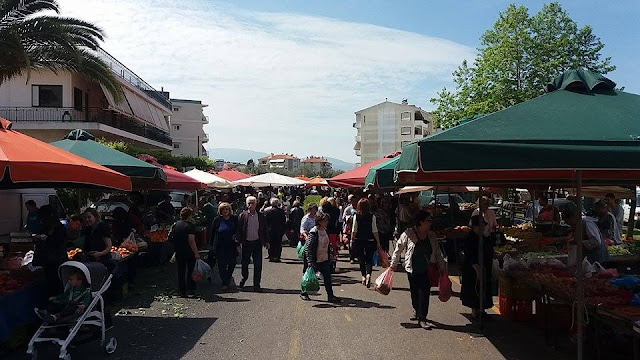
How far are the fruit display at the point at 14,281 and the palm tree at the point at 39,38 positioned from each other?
7705mm

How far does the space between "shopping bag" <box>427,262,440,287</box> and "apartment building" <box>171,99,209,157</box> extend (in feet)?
262

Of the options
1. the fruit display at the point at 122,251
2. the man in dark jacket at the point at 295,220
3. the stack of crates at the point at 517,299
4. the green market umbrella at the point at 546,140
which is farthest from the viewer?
the man in dark jacket at the point at 295,220

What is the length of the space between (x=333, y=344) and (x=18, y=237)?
7.81 meters

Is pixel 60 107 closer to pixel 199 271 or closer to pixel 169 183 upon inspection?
pixel 169 183

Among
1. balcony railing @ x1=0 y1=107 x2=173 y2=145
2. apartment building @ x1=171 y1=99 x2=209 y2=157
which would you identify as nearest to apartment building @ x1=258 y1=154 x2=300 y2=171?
apartment building @ x1=171 y1=99 x2=209 y2=157

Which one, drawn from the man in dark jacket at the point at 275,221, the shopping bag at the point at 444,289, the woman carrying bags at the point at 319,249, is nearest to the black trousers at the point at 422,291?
the shopping bag at the point at 444,289

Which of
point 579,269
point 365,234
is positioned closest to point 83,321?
point 579,269

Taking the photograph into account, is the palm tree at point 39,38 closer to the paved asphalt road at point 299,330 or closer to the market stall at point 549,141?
the paved asphalt road at point 299,330

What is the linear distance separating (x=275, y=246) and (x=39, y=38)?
8.60 m

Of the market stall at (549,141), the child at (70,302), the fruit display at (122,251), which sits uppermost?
the market stall at (549,141)

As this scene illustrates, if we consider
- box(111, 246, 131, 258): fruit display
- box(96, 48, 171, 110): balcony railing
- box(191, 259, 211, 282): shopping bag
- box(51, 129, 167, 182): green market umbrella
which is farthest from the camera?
box(96, 48, 171, 110): balcony railing

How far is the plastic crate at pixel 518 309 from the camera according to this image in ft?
28.7

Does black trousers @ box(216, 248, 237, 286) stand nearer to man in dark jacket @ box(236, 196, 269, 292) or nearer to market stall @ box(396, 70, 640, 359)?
man in dark jacket @ box(236, 196, 269, 292)

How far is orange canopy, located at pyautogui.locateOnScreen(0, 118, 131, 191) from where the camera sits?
6223 millimetres
